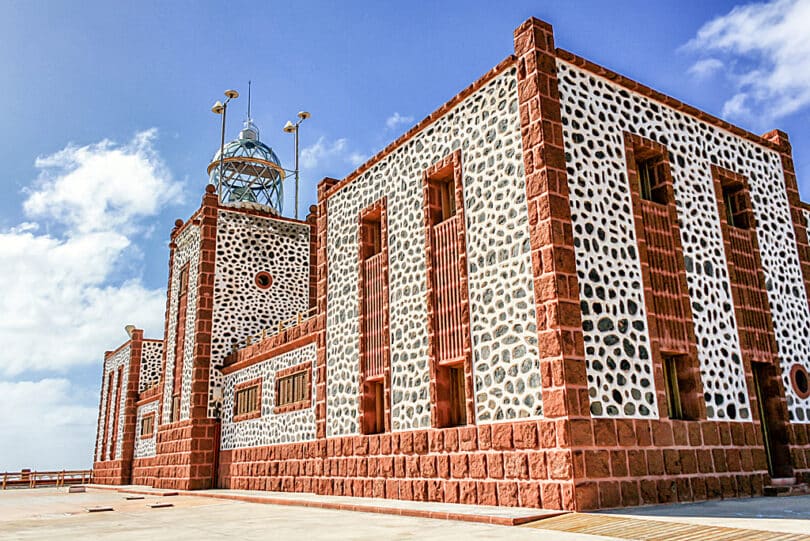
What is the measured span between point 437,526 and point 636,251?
513 centimetres

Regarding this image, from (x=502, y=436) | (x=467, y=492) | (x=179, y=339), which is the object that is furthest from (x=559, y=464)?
(x=179, y=339)

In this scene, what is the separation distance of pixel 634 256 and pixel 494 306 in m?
2.21

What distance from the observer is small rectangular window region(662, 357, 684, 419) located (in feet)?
32.8

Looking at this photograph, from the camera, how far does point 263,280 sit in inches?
848

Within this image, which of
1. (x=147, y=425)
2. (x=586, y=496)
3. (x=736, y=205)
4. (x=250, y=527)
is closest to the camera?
(x=250, y=527)

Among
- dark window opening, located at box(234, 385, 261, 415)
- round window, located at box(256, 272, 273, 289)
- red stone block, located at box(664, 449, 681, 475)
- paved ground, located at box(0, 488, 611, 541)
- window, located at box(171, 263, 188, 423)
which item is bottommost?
paved ground, located at box(0, 488, 611, 541)

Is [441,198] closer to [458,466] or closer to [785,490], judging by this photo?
[458,466]

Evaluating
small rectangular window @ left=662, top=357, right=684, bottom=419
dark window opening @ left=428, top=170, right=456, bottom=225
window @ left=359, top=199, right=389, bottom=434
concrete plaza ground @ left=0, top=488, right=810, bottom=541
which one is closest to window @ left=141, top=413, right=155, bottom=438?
window @ left=359, top=199, right=389, bottom=434

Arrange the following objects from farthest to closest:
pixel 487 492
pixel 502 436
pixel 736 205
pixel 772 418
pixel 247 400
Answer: pixel 247 400 < pixel 736 205 < pixel 772 418 < pixel 487 492 < pixel 502 436

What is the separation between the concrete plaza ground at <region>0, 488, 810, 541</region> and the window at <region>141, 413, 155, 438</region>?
15.3 metres

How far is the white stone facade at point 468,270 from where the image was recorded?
9.62m

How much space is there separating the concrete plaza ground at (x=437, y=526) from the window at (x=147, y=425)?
50.3 ft

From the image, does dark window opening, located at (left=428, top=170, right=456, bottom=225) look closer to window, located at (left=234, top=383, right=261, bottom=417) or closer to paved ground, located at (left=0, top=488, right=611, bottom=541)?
paved ground, located at (left=0, top=488, right=611, bottom=541)

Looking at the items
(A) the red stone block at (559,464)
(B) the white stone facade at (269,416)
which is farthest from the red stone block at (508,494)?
(B) the white stone facade at (269,416)
